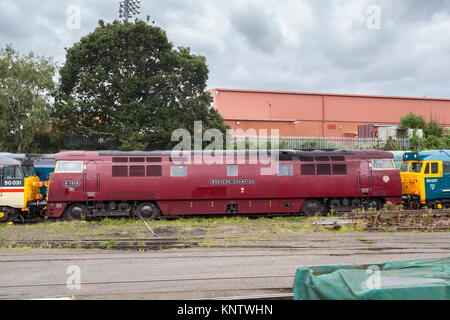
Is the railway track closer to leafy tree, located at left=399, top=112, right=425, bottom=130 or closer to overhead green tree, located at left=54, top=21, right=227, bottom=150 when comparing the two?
overhead green tree, located at left=54, top=21, right=227, bottom=150

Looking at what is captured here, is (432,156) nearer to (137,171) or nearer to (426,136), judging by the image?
(137,171)

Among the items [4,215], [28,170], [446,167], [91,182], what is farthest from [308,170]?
[4,215]

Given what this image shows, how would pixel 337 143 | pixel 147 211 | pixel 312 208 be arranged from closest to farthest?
pixel 147 211, pixel 312 208, pixel 337 143

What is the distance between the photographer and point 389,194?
2100 cm

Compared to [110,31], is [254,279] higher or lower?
lower

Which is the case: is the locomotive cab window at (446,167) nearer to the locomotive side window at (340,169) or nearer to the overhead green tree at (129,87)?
the locomotive side window at (340,169)

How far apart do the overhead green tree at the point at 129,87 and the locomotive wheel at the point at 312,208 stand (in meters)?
11.3

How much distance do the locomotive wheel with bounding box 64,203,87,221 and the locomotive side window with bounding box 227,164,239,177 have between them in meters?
7.34

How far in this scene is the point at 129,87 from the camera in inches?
1125

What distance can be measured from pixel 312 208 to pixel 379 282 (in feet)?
53.4
